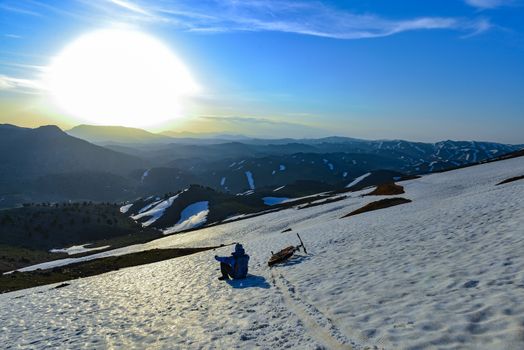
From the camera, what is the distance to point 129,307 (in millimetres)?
17922

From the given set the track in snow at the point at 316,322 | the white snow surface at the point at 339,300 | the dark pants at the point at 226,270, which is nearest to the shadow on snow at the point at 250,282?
the white snow surface at the point at 339,300

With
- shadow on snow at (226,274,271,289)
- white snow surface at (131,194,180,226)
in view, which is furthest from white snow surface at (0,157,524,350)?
white snow surface at (131,194,180,226)

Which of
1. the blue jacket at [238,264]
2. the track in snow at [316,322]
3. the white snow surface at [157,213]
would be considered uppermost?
the track in snow at [316,322]

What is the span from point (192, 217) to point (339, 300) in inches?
4291

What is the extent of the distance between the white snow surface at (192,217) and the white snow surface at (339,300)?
8139cm

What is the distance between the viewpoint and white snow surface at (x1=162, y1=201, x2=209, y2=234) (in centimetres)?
10762

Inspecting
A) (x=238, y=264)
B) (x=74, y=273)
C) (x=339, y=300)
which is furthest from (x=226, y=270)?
(x=74, y=273)

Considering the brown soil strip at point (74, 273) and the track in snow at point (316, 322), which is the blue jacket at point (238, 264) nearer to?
the track in snow at point (316, 322)

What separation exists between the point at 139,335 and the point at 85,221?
359 ft

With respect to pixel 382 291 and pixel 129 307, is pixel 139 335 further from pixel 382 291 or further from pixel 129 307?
pixel 382 291

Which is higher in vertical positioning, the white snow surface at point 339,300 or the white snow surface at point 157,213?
the white snow surface at point 339,300

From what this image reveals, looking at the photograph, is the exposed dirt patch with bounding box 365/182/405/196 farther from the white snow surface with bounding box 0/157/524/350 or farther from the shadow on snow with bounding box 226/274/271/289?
the shadow on snow with bounding box 226/274/271/289

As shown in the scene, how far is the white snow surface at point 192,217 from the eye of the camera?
108 m

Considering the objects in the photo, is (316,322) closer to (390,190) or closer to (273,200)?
(390,190)
